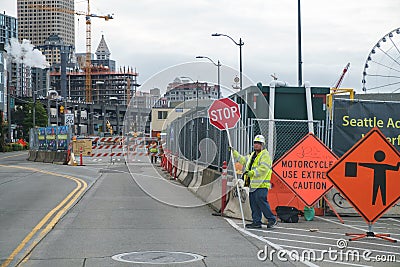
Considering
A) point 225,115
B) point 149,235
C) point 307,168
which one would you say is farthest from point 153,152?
point 149,235

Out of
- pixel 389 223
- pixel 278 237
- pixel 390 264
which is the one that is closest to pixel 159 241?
pixel 278 237

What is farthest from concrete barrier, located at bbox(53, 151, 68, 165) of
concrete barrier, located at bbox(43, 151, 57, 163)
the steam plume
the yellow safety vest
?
the steam plume

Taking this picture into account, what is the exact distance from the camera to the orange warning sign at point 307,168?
47.8 ft

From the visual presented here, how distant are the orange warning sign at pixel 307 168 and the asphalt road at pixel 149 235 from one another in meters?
0.73

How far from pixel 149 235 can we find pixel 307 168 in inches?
178

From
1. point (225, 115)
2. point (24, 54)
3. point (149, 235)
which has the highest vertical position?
point (24, 54)

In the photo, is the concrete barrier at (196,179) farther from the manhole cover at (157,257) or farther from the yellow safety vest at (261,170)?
the manhole cover at (157,257)

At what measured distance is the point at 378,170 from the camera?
450 inches

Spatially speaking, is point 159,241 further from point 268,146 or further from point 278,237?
point 268,146

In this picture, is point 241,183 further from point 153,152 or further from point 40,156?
point 40,156

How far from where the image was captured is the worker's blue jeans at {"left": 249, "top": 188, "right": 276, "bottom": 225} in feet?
43.2

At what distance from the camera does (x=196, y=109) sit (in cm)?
2462

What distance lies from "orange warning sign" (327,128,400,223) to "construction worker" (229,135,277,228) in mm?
1926

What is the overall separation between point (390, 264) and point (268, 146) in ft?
24.3
